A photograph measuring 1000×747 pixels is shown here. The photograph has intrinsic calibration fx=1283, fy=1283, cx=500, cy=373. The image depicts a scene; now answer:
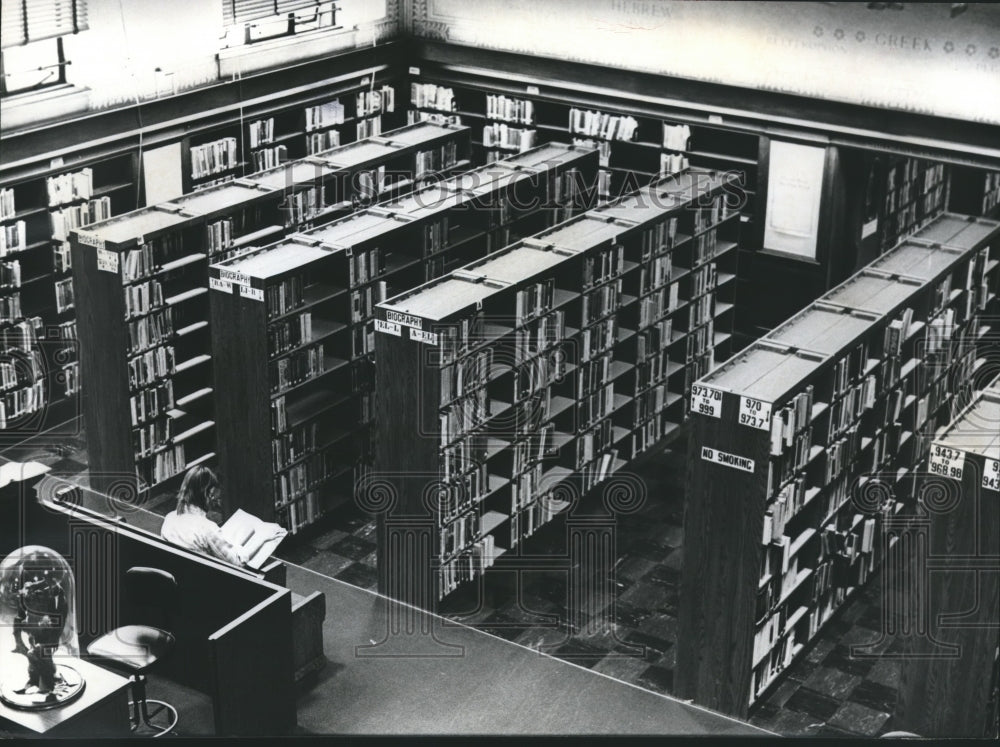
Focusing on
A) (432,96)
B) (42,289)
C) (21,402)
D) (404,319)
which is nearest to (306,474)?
(404,319)

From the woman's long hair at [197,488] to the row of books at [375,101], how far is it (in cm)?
674

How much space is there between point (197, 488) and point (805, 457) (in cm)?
337

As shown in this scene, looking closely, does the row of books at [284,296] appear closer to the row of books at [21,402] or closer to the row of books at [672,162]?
the row of books at [21,402]

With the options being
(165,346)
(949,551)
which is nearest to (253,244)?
(165,346)

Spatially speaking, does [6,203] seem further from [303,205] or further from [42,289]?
[303,205]

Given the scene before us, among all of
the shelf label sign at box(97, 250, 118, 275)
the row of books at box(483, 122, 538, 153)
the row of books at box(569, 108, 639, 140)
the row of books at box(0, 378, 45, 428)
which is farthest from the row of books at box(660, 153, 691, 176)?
the row of books at box(0, 378, 45, 428)

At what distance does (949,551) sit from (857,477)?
5.87 feet

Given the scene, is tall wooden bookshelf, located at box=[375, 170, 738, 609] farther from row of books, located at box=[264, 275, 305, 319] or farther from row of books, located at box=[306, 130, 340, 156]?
row of books, located at box=[306, 130, 340, 156]

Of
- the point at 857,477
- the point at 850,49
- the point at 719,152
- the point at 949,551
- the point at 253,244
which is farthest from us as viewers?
Result: the point at 719,152

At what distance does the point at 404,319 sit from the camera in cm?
734

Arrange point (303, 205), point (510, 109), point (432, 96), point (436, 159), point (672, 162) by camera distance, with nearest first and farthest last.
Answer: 1. point (303, 205)
2. point (436, 159)
3. point (672, 162)
4. point (510, 109)
5. point (432, 96)

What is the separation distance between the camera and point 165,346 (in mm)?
8812

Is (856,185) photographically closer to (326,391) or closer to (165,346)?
(326,391)

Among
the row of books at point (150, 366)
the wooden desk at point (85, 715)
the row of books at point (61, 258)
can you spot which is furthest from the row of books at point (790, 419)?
the row of books at point (61, 258)
